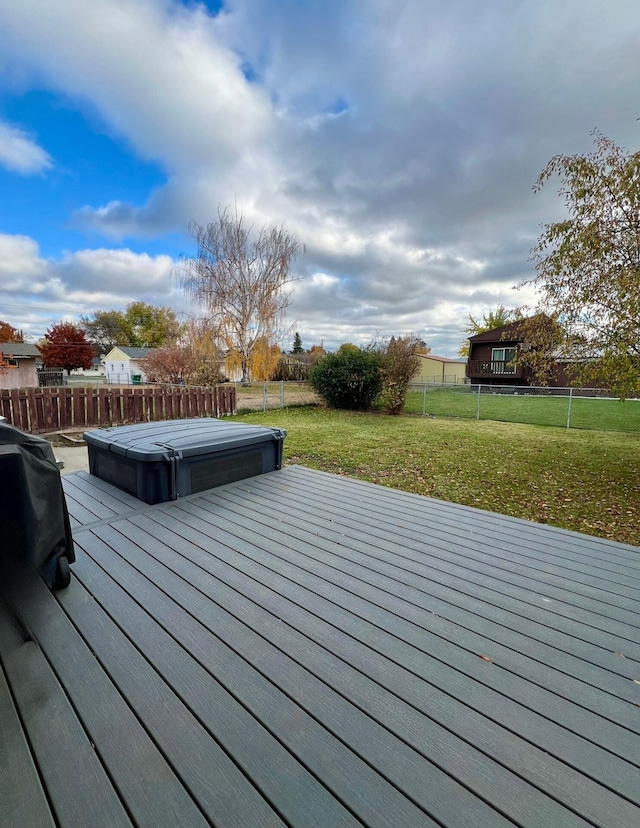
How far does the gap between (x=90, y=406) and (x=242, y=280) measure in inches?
465

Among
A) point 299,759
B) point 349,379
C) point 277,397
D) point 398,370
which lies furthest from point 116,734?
point 277,397

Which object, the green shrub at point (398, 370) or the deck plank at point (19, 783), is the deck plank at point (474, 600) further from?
the green shrub at point (398, 370)

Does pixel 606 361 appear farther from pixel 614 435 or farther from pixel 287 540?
pixel 614 435

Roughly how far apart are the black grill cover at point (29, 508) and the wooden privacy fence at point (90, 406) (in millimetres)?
6471

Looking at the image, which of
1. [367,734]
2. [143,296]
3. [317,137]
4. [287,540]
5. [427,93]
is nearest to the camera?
[367,734]

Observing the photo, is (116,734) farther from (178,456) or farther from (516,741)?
(178,456)

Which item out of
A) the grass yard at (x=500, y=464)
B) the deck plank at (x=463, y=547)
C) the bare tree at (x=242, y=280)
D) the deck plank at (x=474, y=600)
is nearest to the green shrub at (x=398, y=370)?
the grass yard at (x=500, y=464)

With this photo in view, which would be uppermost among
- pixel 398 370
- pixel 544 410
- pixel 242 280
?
pixel 242 280

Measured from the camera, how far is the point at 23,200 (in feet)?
38.0

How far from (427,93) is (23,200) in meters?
12.5

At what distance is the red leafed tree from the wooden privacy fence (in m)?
36.3

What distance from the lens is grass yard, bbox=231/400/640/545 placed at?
13.3 feet

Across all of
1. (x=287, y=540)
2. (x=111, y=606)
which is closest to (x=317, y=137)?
(x=287, y=540)

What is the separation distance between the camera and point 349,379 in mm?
11508
